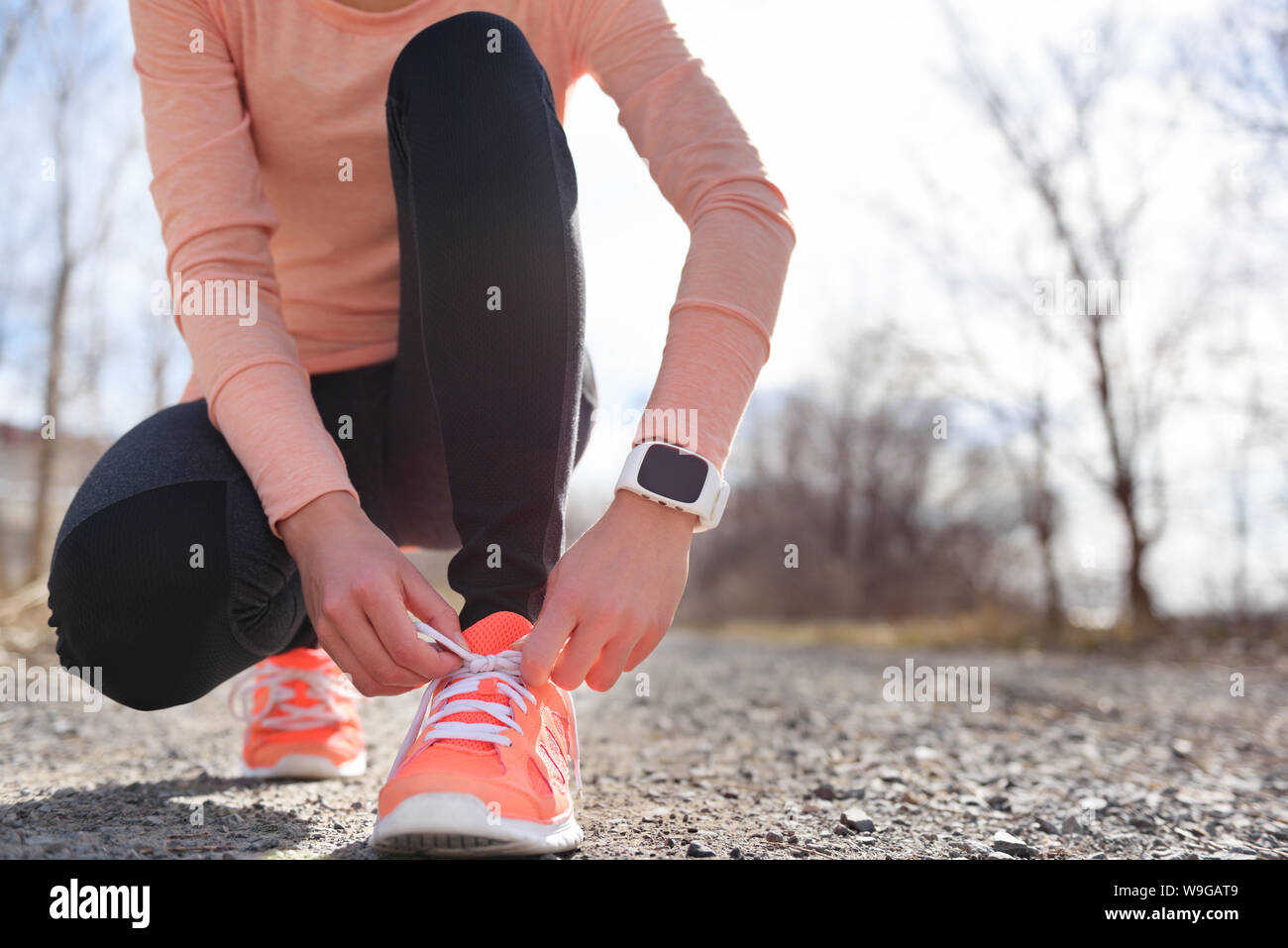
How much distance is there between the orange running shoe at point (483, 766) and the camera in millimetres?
797

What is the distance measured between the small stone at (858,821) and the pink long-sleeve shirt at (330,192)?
57 centimetres

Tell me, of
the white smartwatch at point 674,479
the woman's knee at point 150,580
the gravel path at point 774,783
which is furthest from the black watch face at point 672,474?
the woman's knee at point 150,580

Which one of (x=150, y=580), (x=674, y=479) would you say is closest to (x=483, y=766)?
(x=674, y=479)

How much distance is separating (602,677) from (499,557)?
189 mm

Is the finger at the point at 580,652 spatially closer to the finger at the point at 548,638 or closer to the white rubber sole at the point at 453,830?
the finger at the point at 548,638

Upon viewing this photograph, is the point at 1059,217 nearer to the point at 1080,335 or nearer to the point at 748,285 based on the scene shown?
the point at 1080,335

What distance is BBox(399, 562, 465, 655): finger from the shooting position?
0.86 meters

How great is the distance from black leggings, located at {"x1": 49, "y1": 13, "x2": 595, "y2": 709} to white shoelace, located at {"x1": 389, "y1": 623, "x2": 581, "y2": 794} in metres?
0.07

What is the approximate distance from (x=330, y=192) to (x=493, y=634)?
29.3 inches

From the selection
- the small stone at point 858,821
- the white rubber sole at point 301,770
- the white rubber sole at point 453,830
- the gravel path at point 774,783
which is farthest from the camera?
the white rubber sole at point 301,770

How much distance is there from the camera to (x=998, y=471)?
11297 mm

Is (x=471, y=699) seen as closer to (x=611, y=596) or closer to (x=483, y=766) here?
(x=483, y=766)

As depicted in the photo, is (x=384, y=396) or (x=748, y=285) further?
(x=384, y=396)
